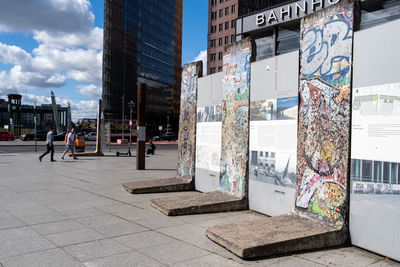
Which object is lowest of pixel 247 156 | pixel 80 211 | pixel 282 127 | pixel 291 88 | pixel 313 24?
pixel 80 211

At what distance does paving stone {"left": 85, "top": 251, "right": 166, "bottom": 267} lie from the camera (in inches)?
169

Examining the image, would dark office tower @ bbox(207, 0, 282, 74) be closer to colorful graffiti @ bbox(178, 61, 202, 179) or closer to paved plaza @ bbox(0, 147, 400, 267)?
colorful graffiti @ bbox(178, 61, 202, 179)

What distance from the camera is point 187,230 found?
5.87 m

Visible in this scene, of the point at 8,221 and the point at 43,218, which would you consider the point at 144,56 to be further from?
the point at 8,221

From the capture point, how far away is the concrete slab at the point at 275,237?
4625mm

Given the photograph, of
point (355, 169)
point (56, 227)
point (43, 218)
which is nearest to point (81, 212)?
point (43, 218)

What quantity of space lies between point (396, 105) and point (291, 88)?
6.85 ft

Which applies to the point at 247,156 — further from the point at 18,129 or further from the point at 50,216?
the point at 18,129

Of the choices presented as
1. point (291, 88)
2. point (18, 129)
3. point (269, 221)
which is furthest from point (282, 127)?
point (18, 129)

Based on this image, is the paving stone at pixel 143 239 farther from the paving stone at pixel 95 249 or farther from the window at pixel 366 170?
the window at pixel 366 170

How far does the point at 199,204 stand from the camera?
7117mm

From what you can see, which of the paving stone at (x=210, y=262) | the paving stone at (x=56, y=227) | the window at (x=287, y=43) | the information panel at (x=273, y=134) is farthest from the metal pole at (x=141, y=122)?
the paving stone at (x=210, y=262)

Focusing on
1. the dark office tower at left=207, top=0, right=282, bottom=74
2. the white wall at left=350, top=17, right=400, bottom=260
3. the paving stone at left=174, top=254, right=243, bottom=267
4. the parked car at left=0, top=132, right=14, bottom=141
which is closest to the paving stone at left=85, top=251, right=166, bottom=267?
the paving stone at left=174, top=254, right=243, bottom=267

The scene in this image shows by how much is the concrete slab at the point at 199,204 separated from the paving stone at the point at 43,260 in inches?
101
